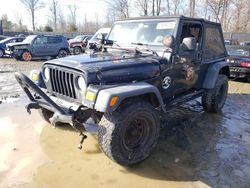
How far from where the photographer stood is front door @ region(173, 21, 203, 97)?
15.4 feet

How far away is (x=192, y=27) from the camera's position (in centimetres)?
525

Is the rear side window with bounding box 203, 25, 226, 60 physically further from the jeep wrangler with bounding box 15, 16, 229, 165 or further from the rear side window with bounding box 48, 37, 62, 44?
the rear side window with bounding box 48, 37, 62, 44

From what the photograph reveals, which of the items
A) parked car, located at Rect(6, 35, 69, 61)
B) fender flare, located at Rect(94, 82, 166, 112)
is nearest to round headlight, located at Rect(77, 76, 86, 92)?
fender flare, located at Rect(94, 82, 166, 112)

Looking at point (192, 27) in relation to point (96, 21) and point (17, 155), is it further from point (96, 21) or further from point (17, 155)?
point (96, 21)

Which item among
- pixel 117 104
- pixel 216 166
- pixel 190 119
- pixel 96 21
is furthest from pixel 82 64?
pixel 96 21

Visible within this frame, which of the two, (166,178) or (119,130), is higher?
(119,130)

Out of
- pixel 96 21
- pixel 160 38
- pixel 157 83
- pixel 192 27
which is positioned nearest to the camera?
pixel 157 83

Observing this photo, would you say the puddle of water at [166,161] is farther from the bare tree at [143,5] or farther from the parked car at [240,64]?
the bare tree at [143,5]

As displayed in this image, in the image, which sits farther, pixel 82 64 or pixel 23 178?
pixel 82 64

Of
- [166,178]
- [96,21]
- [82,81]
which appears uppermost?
[96,21]

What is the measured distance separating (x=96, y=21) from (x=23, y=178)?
64.0 metres

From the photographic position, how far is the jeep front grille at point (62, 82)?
384 cm

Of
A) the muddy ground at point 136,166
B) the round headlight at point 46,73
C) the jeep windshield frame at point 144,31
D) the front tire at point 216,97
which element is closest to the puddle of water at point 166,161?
the muddy ground at point 136,166

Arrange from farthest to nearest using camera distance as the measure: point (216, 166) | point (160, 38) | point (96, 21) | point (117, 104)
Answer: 1. point (96, 21)
2. point (160, 38)
3. point (216, 166)
4. point (117, 104)
